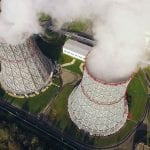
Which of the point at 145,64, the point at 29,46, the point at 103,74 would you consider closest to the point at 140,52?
the point at 145,64

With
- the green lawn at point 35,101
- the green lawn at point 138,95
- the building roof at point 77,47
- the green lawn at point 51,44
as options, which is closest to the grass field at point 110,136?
the green lawn at point 138,95

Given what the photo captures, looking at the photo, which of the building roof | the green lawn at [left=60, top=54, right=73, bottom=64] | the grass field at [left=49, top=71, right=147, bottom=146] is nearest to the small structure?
the building roof

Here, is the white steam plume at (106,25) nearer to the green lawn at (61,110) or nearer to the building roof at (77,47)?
the building roof at (77,47)

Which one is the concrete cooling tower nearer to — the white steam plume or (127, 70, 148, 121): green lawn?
the white steam plume

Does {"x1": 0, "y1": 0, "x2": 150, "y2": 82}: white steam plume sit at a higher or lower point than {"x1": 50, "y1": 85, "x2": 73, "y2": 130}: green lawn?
higher

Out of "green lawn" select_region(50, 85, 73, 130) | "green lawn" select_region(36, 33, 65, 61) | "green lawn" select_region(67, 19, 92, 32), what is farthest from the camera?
"green lawn" select_region(67, 19, 92, 32)

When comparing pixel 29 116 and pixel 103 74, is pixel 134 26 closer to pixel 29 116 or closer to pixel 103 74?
pixel 103 74
